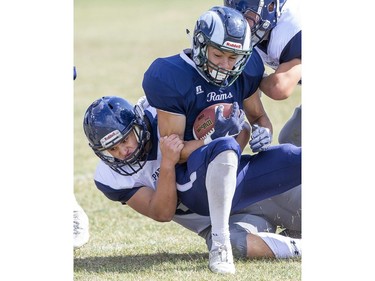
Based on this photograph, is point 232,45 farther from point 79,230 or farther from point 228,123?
point 79,230

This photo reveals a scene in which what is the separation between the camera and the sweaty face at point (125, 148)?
393 centimetres

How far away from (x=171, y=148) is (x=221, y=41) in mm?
508

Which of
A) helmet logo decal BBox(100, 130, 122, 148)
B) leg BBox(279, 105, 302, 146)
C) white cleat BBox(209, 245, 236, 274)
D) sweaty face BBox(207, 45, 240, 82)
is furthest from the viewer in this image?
leg BBox(279, 105, 302, 146)

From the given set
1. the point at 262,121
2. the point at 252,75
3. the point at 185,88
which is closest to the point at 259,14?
the point at 252,75

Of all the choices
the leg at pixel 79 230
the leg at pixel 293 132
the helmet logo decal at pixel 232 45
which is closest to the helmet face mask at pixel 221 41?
the helmet logo decal at pixel 232 45

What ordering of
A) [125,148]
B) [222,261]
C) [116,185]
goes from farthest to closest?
[116,185]
[125,148]
[222,261]

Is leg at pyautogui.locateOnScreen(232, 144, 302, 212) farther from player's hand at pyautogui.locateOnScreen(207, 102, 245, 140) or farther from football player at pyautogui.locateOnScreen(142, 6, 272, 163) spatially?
player's hand at pyautogui.locateOnScreen(207, 102, 245, 140)

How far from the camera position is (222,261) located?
12.1ft

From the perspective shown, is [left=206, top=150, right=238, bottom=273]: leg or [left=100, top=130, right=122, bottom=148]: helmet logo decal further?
[left=100, top=130, right=122, bottom=148]: helmet logo decal

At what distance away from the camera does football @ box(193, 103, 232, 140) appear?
3855 millimetres

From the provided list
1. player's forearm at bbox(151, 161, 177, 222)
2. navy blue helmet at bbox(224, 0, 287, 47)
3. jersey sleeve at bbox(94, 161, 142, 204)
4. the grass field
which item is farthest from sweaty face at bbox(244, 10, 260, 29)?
the grass field

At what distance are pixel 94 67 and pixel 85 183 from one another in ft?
20.5
